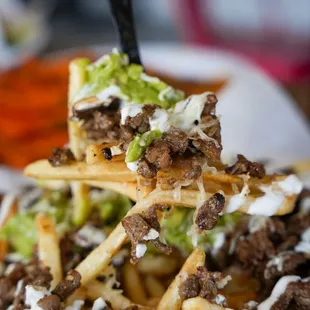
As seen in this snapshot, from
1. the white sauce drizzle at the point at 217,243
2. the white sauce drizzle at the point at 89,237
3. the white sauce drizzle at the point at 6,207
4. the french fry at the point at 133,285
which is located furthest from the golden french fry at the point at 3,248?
the white sauce drizzle at the point at 217,243

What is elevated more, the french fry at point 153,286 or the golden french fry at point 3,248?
the golden french fry at point 3,248

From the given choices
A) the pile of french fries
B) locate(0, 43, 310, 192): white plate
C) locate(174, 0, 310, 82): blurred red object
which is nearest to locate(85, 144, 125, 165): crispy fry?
the pile of french fries

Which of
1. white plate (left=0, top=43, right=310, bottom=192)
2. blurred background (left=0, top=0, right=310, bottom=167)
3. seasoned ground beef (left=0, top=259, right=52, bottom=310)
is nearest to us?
seasoned ground beef (left=0, top=259, right=52, bottom=310)

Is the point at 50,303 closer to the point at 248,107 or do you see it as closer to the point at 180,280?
the point at 180,280

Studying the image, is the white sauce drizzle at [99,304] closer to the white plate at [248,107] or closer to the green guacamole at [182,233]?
the green guacamole at [182,233]

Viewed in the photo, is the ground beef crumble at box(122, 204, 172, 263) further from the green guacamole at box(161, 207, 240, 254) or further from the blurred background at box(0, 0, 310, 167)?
the blurred background at box(0, 0, 310, 167)

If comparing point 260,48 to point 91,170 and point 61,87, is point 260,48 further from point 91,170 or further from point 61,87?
point 91,170

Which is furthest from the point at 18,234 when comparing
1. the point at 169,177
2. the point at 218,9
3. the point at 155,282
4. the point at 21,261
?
the point at 218,9
